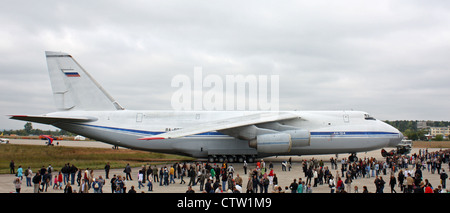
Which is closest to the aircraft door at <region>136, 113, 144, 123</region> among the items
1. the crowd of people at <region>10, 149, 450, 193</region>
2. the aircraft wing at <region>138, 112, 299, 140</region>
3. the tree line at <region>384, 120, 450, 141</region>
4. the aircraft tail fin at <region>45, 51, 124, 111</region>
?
the aircraft wing at <region>138, 112, 299, 140</region>

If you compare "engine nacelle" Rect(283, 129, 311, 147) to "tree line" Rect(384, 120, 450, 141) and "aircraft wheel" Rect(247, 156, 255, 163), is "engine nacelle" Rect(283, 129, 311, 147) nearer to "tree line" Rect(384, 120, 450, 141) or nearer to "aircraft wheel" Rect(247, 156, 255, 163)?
"aircraft wheel" Rect(247, 156, 255, 163)

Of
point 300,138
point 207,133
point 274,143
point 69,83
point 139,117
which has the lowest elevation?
point 274,143

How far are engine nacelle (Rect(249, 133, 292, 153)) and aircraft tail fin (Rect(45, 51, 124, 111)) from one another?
1294cm

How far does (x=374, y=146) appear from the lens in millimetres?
26672

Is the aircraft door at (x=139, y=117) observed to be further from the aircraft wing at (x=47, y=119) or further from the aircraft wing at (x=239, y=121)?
the aircraft wing at (x=47, y=119)

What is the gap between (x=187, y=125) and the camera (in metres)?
26.3

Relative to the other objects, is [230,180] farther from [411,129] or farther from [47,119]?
[411,129]

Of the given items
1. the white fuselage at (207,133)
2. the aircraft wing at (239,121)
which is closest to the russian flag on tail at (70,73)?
the white fuselage at (207,133)

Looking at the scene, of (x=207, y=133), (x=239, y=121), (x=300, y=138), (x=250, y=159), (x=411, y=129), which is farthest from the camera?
(x=411, y=129)

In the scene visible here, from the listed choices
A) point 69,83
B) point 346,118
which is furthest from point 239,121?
point 69,83

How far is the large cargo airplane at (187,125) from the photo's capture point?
84.6 ft

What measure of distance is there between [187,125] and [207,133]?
1.69m
